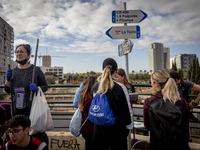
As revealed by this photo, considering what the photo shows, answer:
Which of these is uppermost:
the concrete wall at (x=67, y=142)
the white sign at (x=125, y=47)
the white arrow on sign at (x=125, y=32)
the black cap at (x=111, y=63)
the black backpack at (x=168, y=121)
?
the white arrow on sign at (x=125, y=32)

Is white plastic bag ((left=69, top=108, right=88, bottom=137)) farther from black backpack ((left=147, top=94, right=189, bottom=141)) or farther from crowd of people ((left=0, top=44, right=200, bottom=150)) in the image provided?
black backpack ((left=147, top=94, right=189, bottom=141))

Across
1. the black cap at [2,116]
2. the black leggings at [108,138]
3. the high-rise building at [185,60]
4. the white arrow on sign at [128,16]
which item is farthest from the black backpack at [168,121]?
the high-rise building at [185,60]

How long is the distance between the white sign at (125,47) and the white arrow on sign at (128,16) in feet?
1.72

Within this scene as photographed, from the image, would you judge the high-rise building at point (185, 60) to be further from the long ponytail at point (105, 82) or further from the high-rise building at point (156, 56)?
the long ponytail at point (105, 82)

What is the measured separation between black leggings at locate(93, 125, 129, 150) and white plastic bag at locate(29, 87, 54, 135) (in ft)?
3.03

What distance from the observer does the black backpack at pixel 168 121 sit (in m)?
1.76

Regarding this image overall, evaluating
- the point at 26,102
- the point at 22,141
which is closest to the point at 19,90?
the point at 26,102

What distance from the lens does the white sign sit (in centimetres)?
294

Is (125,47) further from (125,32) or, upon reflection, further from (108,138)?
(108,138)

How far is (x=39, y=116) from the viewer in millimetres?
2312

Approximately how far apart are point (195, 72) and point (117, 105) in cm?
5574

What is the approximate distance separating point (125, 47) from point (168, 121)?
6.03ft

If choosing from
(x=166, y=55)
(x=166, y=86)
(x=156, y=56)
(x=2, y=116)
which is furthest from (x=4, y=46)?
(x=166, y=55)

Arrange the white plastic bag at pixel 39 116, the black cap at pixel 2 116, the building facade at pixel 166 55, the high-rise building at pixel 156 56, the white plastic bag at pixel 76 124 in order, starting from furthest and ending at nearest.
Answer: the building facade at pixel 166 55 → the high-rise building at pixel 156 56 → the black cap at pixel 2 116 → the white plastic bag at pixel 76 124 → the white plastic bag at pixel 39 116
